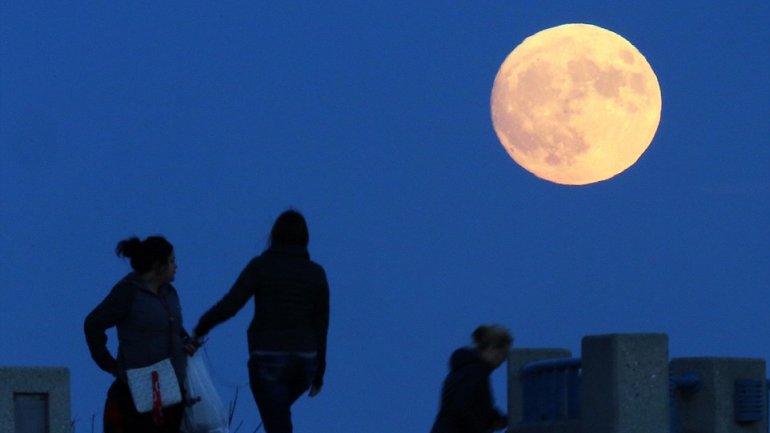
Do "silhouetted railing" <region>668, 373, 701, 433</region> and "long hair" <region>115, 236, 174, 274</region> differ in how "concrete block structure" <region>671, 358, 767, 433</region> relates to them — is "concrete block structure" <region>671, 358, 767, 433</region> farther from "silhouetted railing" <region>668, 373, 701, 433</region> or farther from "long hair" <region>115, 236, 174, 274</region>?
"long hair" <region>115, 236, 174, 274</region>

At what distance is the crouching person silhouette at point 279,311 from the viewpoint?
35.3 feet

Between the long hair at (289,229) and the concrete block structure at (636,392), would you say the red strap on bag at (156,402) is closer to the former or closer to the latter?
the long hair at (289,229)

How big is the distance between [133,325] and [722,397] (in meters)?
5.30

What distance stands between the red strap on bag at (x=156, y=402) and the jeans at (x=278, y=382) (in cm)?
58

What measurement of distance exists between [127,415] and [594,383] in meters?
3.94

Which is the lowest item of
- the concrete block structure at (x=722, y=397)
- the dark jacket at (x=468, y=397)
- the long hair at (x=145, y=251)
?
the dark jacket at (x=468, y=397)

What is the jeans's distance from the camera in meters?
10.8

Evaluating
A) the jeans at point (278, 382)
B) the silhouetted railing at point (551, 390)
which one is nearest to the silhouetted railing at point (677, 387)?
the silhouetted railing at point (551, 390)

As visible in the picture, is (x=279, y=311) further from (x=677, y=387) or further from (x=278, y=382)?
(x=677, y=387)

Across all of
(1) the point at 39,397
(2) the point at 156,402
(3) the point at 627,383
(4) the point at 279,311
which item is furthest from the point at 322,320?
(1) the point at 39,397

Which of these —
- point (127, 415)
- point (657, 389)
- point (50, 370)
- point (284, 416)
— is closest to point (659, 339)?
point (657, 389)

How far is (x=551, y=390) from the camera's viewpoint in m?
14.5

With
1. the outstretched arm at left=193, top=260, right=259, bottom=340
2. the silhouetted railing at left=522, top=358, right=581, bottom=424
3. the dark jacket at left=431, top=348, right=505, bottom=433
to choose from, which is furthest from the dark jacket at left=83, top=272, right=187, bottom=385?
the silhouetted railing at left=522, top=358, right=581, bottom=424

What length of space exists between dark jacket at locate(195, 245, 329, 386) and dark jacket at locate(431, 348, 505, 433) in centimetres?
100
